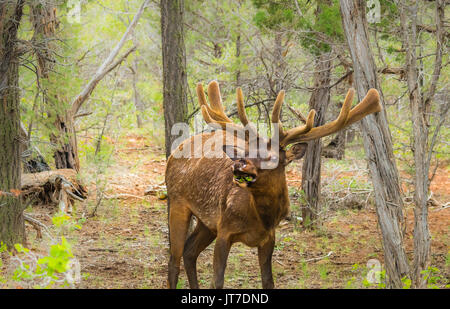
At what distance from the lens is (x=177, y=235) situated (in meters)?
6.84

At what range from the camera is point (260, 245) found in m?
6.18

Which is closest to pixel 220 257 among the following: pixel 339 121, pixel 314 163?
pixel 339 121

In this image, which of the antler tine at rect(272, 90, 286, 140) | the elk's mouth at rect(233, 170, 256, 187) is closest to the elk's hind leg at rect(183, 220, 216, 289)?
the elk's mouth at rect(233, 170, 256, 187)

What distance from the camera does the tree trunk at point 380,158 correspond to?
608 cm

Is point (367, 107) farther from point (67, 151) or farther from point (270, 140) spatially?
point (67, 151)

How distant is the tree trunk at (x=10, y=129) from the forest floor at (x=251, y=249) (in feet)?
3.85

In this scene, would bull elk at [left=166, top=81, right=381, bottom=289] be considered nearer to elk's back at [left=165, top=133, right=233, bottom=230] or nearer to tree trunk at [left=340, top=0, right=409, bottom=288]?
elk's back at [left=165, top=133, right=233, bottom=230]

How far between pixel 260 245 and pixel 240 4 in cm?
1024

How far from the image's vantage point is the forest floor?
7.80 meters

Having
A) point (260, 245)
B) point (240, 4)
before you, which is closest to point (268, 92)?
point (260, 245)

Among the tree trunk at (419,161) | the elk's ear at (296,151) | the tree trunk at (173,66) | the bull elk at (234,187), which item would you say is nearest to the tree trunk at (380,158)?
the tree trunk at (419,161)

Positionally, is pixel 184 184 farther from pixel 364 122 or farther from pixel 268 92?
pixel 268 92

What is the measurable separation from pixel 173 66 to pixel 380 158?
353 cm

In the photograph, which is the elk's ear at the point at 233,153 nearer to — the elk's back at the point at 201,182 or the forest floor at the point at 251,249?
the elk's back at the point at 201,182
